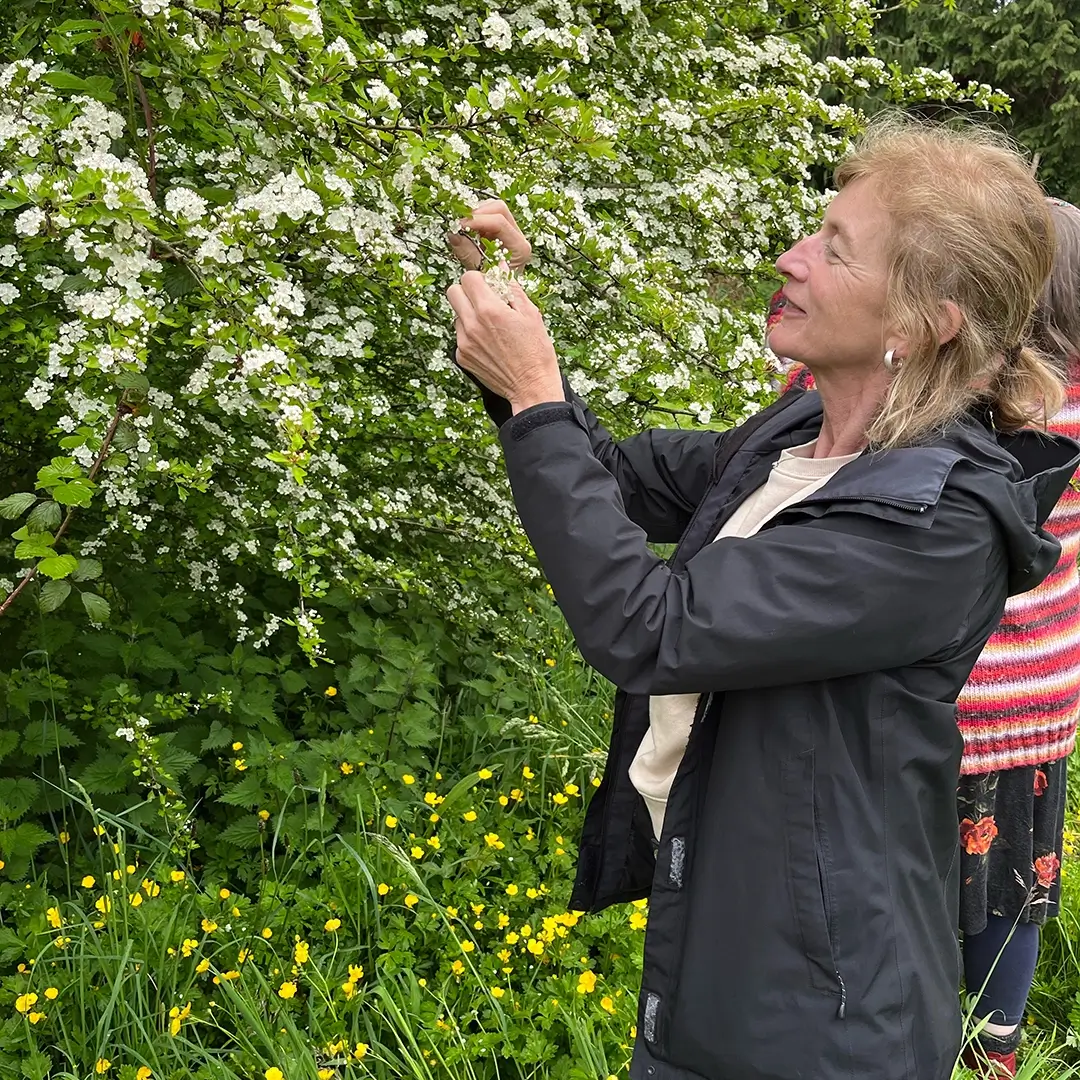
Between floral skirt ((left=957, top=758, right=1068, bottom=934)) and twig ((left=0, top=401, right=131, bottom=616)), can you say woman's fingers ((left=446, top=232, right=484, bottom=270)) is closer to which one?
twig ((left=0, top=401, right=131, bottom=616))

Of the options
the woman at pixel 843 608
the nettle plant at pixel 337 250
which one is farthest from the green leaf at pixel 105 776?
the woman at pixel 843 608

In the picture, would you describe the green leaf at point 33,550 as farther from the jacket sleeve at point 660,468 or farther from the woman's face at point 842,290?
the woman's face at point 842,290

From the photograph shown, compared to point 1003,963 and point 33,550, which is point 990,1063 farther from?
point 33,550

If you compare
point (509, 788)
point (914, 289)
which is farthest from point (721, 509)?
point (509, 788)

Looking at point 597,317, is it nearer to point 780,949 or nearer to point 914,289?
point 914,289

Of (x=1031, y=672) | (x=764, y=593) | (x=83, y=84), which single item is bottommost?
(x=1031, y=672)

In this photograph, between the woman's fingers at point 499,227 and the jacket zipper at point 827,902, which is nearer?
the jacket zipper at point 827,902

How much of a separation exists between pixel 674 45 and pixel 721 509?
216cm

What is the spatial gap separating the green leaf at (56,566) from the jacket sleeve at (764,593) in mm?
660

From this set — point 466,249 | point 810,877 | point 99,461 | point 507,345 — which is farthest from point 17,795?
point 810,877

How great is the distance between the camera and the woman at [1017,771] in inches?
83.0

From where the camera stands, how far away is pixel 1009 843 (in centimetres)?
223

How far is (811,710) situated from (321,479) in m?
1.43

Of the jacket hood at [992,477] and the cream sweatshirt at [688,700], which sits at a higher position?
the jacket hood at [992,477]
